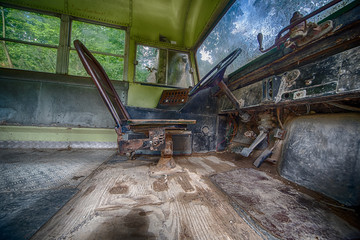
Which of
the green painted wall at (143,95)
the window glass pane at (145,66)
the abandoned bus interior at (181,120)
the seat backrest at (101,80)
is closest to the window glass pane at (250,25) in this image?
the abandoned bus interior at (181,120)

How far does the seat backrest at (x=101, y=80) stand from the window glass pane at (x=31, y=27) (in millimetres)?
2382

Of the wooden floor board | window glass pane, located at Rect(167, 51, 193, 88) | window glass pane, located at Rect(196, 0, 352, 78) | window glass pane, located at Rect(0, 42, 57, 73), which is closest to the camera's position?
the wooden floor board

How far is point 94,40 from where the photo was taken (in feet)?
9.78

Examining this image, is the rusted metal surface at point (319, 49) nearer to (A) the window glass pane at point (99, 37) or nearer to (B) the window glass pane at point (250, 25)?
(B) the window glass pane at point (250, 25)

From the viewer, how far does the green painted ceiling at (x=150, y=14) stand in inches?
108

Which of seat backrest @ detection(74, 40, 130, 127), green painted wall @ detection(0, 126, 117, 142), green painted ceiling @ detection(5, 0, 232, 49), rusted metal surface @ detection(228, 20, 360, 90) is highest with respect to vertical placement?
green painted ceiling @ detection(5, 0, 232, 49)

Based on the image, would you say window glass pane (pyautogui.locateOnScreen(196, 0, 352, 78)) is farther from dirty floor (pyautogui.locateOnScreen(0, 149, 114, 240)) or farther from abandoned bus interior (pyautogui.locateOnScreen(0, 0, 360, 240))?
dirty floor (pyautogui.locateOnScreen(0, 149, 114, 240))

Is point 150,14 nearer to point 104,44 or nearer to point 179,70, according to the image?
point 104,44

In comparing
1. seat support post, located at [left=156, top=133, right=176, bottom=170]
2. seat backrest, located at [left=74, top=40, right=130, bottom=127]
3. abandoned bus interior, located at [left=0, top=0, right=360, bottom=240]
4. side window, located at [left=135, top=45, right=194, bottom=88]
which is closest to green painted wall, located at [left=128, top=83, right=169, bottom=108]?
abandoned bus interior, located at [left=0, top=0, right=360, bottom=240]

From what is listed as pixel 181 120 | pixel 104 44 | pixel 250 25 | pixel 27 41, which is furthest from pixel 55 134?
pixel 250 25

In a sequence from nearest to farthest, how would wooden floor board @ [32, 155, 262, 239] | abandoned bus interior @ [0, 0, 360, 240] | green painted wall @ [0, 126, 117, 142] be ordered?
wooden floor board @ [32, 155, 262, 239], abandoned bus interior @ [0, 0, 360, 240], green painted wall @ [0, 126, 117, 142]

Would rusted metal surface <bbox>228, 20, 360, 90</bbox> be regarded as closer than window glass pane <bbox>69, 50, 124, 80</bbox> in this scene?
Yes

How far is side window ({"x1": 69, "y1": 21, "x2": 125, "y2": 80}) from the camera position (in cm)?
291

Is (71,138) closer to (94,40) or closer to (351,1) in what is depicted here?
(94,40)
